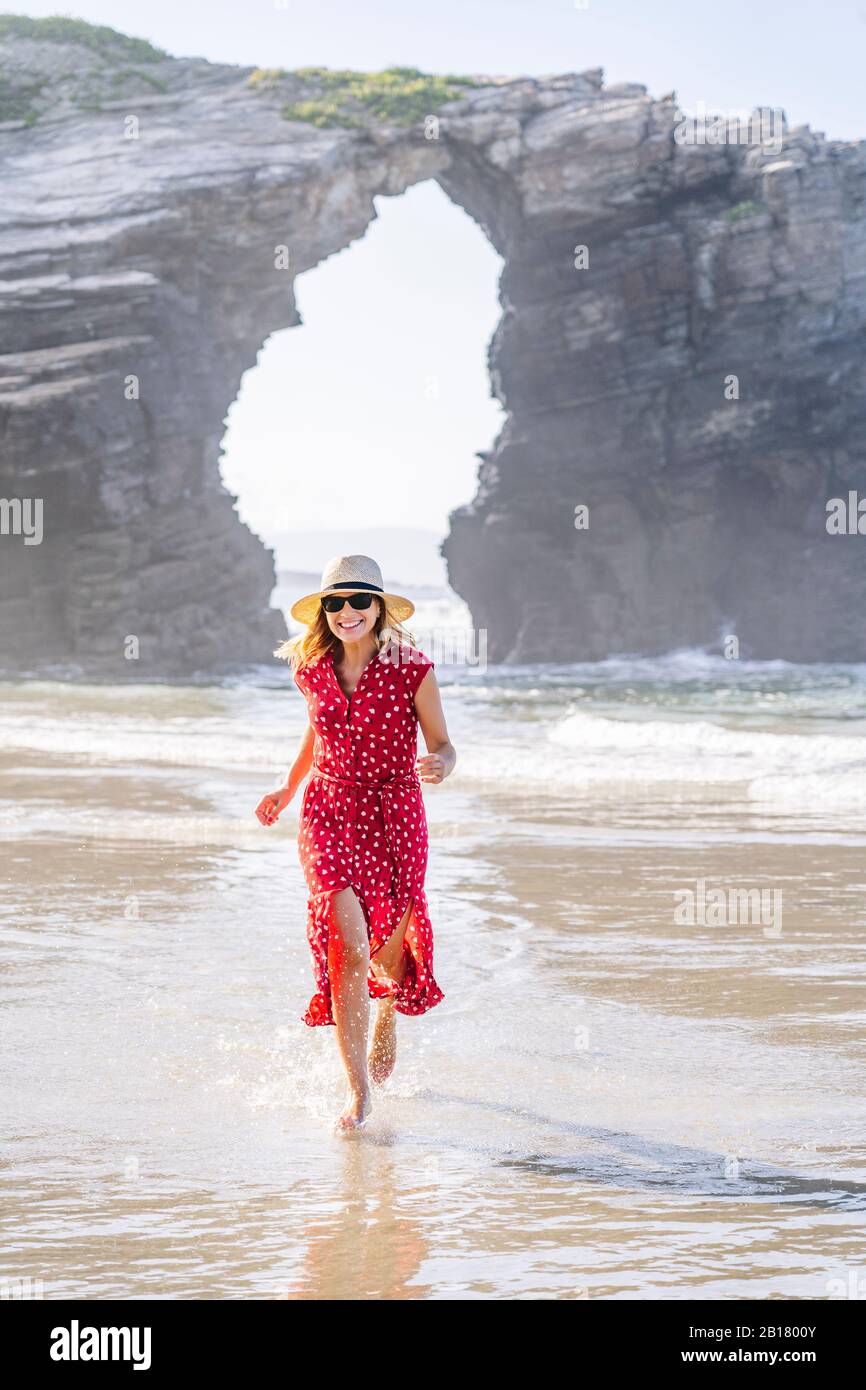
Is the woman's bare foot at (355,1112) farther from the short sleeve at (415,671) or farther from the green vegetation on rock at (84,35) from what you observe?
the green vegetation on rock at (84,35)

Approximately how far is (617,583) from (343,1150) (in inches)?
1713

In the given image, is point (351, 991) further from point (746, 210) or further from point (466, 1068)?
point (746, 210)

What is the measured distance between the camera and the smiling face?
438cm

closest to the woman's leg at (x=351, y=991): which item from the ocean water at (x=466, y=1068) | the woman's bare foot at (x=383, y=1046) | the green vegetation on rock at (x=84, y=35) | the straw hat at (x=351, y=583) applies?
the ocean water at (x=466, y=1068)

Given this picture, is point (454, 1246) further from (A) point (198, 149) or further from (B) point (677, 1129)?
(A) point (198, 149)

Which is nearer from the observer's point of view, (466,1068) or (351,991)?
(351,991)

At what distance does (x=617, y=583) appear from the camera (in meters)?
46.9

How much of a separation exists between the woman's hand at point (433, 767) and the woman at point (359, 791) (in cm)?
1

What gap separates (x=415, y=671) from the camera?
14.5ft

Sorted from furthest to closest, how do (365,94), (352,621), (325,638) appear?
(365,94) → (325,638) → (352,621)

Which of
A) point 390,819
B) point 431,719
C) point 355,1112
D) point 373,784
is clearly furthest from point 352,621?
point 355,1112

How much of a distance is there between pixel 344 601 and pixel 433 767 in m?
0.57

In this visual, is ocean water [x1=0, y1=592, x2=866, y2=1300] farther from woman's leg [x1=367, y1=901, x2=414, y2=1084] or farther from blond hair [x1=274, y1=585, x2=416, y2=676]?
blond hair [x1=274, y1=585, x2=416, y2=676]
